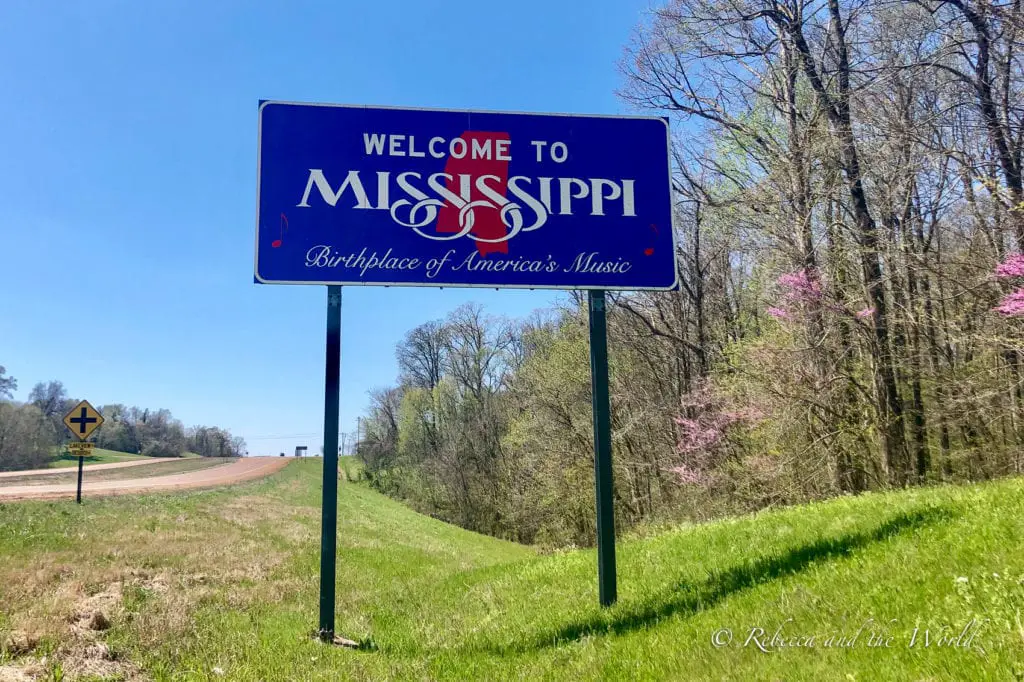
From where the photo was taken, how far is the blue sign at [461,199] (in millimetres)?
6766

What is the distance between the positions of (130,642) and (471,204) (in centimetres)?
514

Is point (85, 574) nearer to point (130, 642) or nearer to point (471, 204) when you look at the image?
point (130, 642)

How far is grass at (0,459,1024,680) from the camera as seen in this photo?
146 inches

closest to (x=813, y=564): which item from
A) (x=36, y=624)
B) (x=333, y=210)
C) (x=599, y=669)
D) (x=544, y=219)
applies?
(x=599, y=669)

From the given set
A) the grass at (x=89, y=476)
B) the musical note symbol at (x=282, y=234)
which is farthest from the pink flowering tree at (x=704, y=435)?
the grass at (x=89, y=476)

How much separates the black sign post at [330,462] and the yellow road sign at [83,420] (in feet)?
51.3

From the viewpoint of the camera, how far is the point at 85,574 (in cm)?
859

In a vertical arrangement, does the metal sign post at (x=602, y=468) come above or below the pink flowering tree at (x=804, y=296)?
below

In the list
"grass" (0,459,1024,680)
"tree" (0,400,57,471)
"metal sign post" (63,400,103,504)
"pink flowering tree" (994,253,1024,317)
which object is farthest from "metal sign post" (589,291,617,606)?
"tree" (0,400,57,471)

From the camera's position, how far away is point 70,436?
41844mm

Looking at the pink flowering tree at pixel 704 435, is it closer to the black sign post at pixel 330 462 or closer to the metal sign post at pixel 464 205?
the metal sign post at pixel 464 205

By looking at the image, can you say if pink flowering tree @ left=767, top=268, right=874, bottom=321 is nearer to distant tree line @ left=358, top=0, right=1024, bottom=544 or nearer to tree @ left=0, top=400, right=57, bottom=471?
distant tree line @ left=358, top=0, right=1024, bottom=544

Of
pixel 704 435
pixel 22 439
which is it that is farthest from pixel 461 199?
pixel 22 439

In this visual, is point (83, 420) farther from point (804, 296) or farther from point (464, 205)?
point (804, 296)
